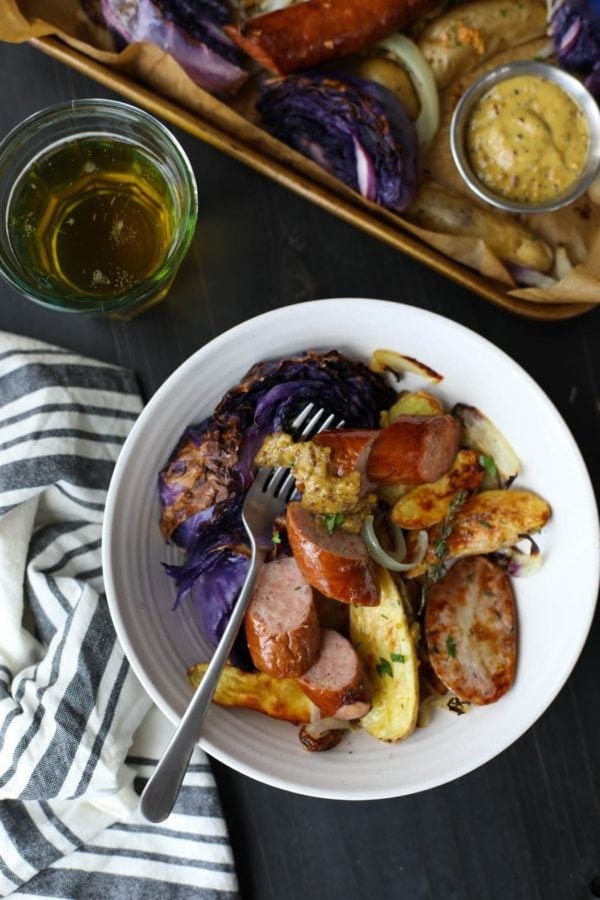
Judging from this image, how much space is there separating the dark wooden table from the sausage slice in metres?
0.34

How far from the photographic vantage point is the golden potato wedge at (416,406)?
170 centimetres

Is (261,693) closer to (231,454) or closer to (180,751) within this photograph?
(180,751)

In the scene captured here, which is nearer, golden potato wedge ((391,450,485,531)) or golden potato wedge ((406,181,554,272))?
golden potato wedge ((391,450,485,531))

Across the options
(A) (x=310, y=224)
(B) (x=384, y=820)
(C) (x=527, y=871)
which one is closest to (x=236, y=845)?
(B) (x=384, y=820)

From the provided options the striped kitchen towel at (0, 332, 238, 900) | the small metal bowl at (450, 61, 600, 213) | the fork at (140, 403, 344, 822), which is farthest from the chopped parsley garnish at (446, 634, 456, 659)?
the small metal bowl at (450, 61, 600, 213)

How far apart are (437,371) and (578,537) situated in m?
0.40

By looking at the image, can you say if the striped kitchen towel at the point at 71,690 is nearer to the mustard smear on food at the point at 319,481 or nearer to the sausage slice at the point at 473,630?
the mustard smear on food at the point at 319,481

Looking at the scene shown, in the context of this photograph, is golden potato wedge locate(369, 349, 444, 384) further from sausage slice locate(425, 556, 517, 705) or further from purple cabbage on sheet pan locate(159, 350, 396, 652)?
sausage slice locate(425, 556, 517, 705)

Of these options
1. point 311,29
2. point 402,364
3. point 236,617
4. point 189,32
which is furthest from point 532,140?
point 236,617

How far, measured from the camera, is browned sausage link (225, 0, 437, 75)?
1877 millimetres

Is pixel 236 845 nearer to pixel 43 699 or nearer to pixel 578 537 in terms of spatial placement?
pixel 43 699

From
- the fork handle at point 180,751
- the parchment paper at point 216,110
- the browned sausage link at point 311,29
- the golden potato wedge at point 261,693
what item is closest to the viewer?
the fork handle at point 180,751

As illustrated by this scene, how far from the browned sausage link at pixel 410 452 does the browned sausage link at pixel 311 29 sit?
0.83 meters

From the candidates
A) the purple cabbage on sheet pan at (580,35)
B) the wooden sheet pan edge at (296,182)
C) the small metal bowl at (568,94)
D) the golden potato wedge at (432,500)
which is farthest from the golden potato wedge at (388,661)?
the purple cabbage on sheet pan at (580,35)
